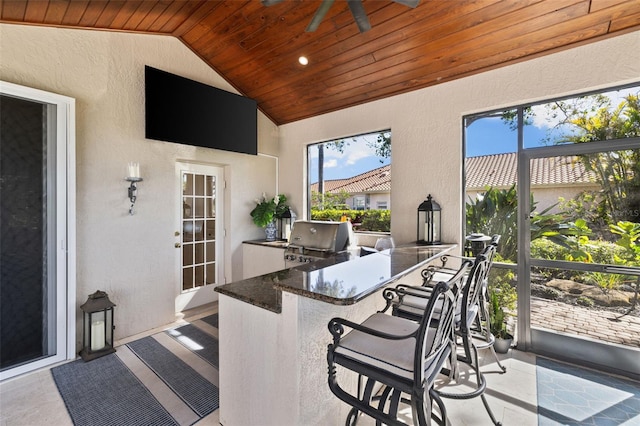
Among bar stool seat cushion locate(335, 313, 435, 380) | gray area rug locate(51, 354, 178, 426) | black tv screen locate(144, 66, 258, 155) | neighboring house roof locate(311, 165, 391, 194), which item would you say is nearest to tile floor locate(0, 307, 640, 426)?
gray area rug locate(51, 354, 178, 426)

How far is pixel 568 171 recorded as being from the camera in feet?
8.57

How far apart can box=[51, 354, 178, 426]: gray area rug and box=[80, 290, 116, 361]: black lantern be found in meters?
0.09

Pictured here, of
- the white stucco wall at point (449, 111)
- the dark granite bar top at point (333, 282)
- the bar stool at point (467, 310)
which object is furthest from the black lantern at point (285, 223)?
the bar stool at point (467, 310)

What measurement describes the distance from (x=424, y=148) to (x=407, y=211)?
0.73 meters

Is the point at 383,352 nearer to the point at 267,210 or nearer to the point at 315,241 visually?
the point at 315,241

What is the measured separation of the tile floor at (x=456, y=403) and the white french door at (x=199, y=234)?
1554mm

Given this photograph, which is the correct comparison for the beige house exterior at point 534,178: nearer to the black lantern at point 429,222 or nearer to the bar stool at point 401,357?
the black lantern at point 429,222

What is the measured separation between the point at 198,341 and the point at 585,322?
3.59 metres

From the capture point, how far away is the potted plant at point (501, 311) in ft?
8.82

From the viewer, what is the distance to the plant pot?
105 inches

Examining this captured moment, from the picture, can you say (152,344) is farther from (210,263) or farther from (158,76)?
(158,76)

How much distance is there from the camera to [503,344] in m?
2.67

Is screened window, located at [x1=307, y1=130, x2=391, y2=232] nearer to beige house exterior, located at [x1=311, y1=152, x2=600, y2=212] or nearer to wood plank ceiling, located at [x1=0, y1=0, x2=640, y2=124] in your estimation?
beige house exterior, located at [x1=311, y1=152, x2=600, y2=212]

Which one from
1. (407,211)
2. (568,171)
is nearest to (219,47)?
(407,211)
